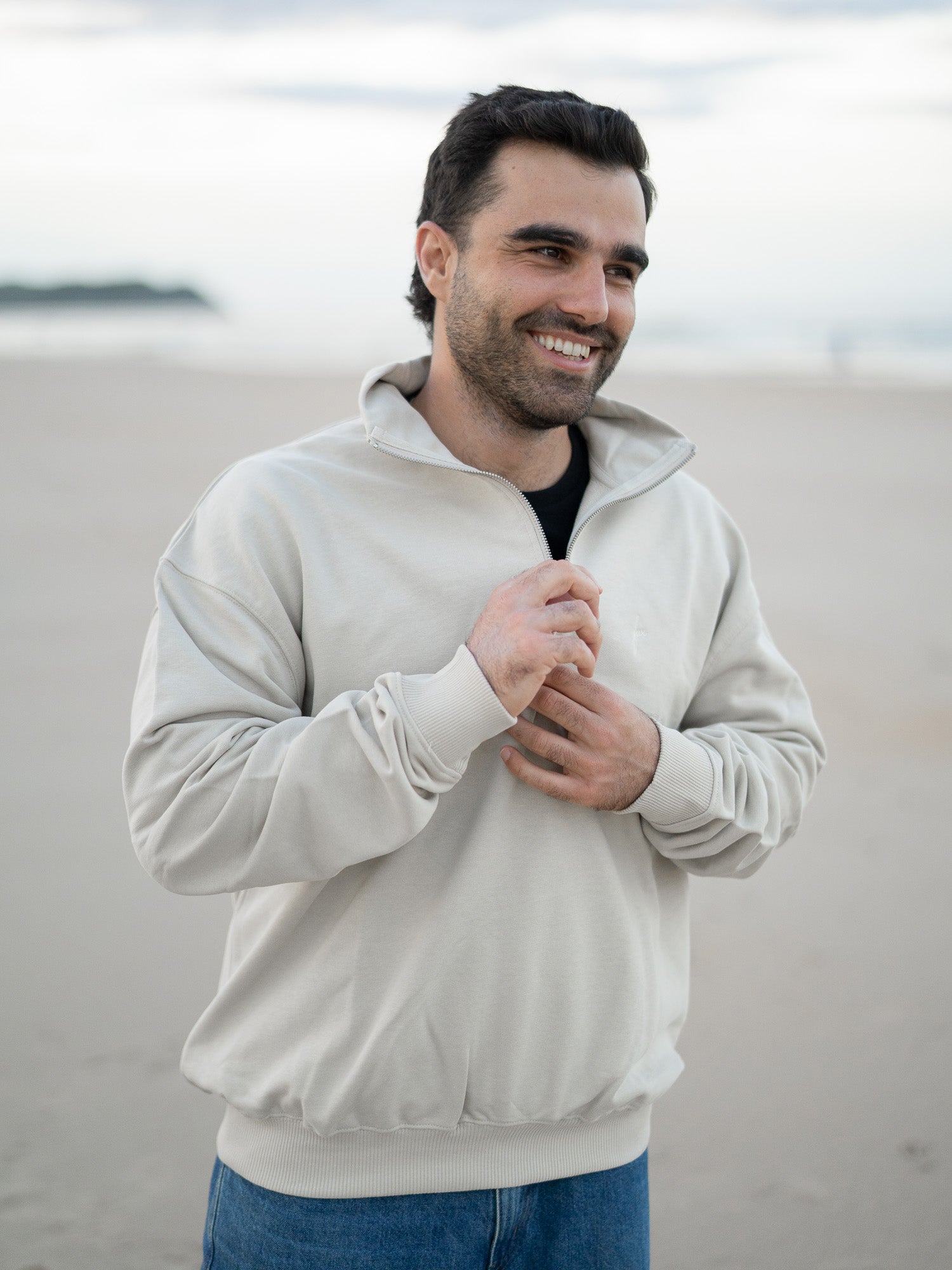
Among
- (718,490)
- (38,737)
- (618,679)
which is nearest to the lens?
(618,679)

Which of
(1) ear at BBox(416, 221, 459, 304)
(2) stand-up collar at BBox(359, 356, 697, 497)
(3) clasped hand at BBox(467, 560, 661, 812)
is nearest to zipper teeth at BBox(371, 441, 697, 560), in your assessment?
(2) stand-up collar at BBox(359, 356, 697, 497)

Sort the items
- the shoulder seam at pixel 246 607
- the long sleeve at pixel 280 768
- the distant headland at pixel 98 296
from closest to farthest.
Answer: the long sleeve at pixel 280 768
the shoulder seam at pixel 246 607
the distant headland at pixel 98 296

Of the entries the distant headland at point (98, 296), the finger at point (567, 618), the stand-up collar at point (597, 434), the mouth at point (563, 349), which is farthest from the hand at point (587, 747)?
the distant headland at point (98, 296)

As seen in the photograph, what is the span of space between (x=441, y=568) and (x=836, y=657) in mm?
5780

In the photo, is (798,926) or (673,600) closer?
(673,600)

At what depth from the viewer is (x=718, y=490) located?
10.7 metres

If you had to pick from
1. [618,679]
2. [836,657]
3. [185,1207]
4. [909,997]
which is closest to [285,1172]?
[618,679]

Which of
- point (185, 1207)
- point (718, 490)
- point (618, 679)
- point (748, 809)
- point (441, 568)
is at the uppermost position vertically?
point (441, 568)

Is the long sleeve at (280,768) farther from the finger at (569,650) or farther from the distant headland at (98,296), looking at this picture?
the distant headland at (98,296)

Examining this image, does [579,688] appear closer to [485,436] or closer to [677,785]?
[677,785]

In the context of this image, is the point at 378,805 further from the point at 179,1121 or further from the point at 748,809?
the point at 179,1121

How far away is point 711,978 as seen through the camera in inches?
164

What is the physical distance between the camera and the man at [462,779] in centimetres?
166

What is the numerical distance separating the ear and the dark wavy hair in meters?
0.02
